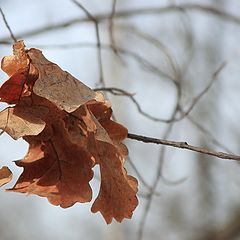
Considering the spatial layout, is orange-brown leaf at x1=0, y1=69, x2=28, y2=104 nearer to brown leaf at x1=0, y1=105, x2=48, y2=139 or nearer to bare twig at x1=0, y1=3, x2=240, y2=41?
brown leaf at x1=0, y1=105, x2=48, y2=139

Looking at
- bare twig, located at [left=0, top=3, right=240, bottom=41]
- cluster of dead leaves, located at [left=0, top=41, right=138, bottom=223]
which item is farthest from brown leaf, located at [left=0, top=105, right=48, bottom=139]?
Result: bare twig, located at [left=0, top=3, right=240, bottom=41]

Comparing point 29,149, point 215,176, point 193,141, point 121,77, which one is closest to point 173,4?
point 29,149

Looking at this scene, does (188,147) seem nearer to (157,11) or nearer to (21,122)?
(21,122)

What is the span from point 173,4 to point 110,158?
0.81 metres

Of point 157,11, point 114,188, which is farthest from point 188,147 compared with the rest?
point 157,11

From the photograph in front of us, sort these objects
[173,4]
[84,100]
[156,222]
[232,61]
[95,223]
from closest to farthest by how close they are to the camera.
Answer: [84,100], [173,4], [232,61], [156,222], [95,223]

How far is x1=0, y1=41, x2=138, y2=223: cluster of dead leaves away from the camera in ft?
1.84

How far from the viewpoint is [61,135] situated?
0.60m

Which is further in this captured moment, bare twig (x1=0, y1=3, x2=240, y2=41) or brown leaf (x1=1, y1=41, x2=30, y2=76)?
bare twig (x1=0, y1=3, x2=240, y2=41)

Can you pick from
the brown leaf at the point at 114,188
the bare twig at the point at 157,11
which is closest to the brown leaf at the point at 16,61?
the brown leaf at the point at 114,188

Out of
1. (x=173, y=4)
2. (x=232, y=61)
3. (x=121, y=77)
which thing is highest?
(x=121, y=77)

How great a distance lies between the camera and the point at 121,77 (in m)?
4.34

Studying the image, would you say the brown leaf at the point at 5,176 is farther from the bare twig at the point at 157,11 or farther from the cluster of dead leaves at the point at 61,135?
the bare twig at the point at 157,11

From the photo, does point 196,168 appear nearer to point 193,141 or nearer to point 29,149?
point 193,141
